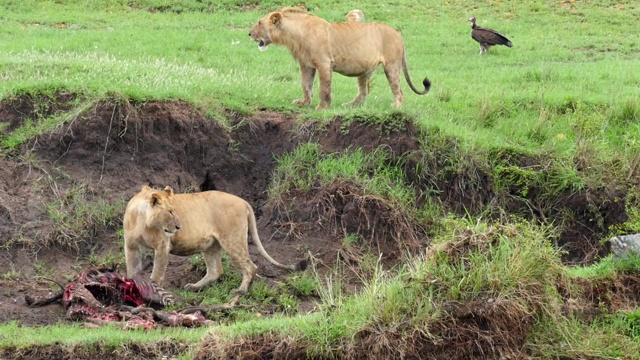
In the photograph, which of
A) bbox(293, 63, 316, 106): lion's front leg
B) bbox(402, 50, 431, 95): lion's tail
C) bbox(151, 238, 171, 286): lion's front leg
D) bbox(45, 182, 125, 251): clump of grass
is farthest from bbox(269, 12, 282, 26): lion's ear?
bbox(151, 238, 171, 286): lion's front leg

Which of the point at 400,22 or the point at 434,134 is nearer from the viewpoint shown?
the point at 434,134

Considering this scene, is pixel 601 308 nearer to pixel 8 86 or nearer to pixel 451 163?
pixel 451 163

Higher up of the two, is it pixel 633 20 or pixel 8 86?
pixel 8 86

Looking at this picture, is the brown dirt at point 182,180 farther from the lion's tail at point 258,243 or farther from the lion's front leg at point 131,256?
the lion's front leg at point 131,256

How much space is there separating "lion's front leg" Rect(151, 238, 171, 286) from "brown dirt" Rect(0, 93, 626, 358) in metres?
0.53

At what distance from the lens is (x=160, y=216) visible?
10.2 metres

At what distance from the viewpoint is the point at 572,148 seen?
42.4 feet

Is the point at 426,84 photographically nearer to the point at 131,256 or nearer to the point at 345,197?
the point at 345,197

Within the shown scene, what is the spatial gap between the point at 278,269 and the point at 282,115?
7.97ft

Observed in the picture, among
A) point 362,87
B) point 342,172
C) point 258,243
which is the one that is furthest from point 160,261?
point 362,87

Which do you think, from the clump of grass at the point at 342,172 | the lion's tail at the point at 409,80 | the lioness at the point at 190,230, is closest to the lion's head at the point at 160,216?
the lioness at the point at 190,230

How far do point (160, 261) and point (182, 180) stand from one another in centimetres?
208

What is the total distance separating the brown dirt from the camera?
11102mm

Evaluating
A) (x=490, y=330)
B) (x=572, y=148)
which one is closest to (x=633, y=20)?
(x=572, y=148)
